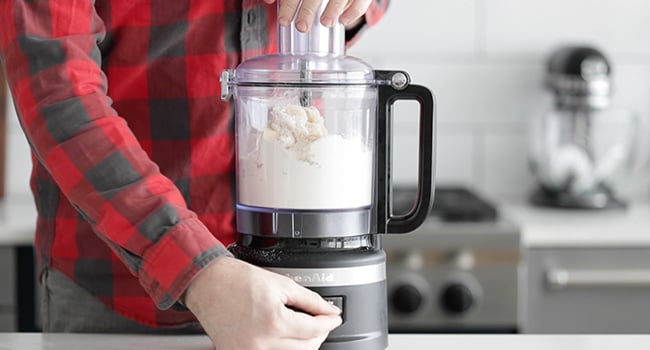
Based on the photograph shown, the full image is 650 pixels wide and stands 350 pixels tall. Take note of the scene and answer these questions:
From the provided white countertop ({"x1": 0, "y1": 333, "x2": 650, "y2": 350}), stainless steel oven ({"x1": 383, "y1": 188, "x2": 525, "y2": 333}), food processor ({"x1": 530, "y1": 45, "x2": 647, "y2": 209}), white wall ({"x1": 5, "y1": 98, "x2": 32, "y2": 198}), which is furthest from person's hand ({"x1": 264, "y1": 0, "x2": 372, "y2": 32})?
white wall ({"x1": 5, "y1": 98, "x2": 32, "y2": 198})

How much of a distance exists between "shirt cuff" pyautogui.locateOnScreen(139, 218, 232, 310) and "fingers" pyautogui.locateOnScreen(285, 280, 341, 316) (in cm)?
7

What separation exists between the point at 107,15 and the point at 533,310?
3.84 feet

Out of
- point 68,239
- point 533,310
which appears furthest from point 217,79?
point 533,310

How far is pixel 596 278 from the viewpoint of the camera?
205cm

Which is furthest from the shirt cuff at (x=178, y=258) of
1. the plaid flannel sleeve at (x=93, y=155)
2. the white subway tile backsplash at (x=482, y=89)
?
the white subway tile backsplash at (x=482, y=89)

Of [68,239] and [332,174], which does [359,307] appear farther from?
[68,239]

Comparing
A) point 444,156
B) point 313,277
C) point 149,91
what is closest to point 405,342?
point 313,277

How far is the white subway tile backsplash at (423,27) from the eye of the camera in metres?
2.46

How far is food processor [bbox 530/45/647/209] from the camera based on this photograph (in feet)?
7.48

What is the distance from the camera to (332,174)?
100cm

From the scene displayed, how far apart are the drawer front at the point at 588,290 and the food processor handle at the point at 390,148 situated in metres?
1.05

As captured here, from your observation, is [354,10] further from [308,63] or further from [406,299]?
[406,299]

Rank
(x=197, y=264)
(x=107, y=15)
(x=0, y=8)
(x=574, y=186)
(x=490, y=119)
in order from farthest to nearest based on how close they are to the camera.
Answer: (x=490, y=119) < (x=574, y=186) < (x=107, y=15) < (x=0, y=8) < (x=197, y=264)

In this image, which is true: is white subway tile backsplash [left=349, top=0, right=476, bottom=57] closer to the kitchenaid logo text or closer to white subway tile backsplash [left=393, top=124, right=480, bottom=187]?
white subway tile backsplash [left=393, top=124, right=480, bottom=187]
